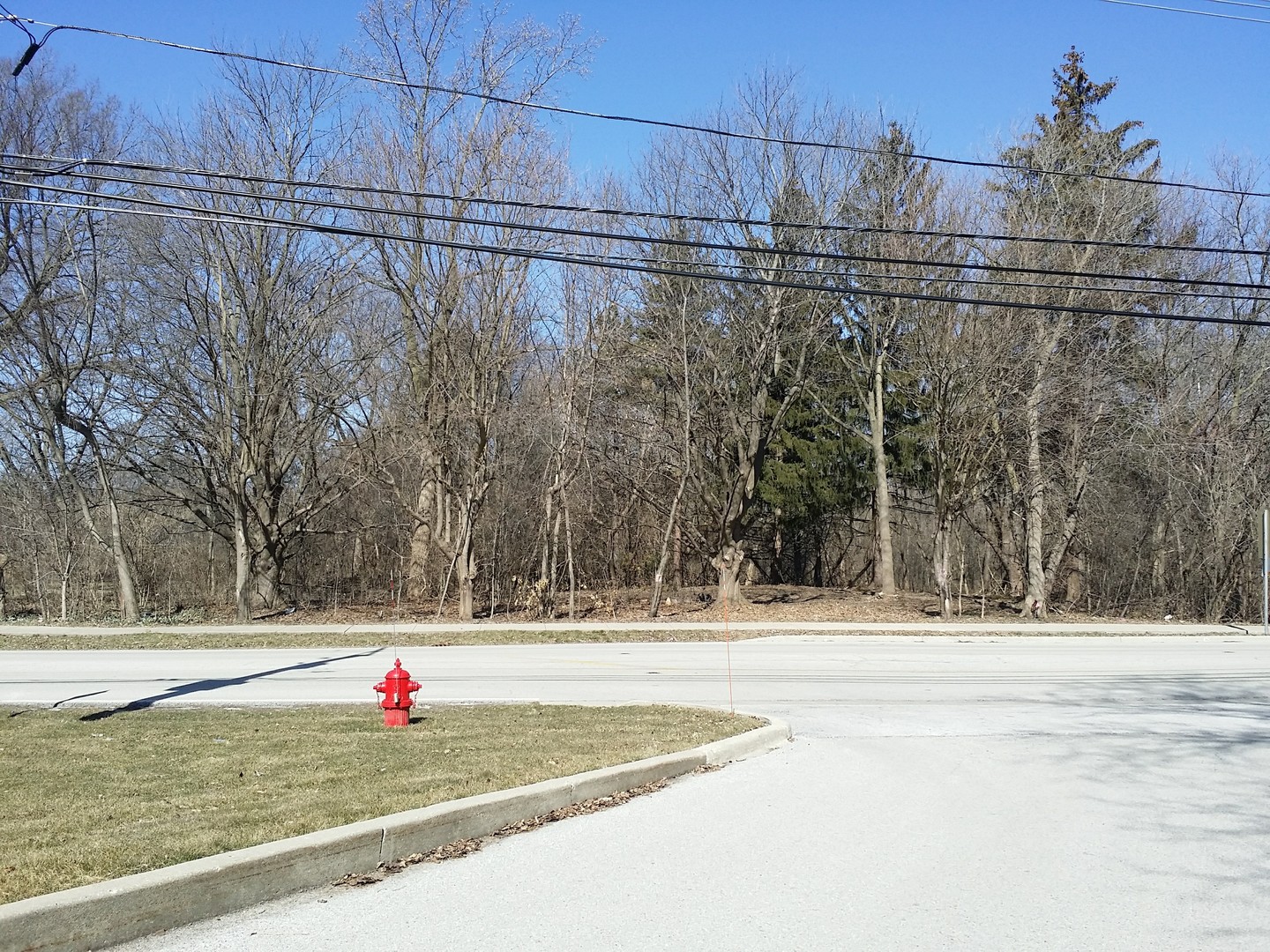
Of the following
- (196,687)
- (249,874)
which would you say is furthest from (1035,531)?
(249,874)

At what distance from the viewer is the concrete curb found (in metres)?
4.67

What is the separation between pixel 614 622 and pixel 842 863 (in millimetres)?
19591

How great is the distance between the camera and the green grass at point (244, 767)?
235 inches

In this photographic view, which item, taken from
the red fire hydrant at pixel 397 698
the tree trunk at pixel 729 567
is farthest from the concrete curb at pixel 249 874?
the tree trunk at pixel 729 567

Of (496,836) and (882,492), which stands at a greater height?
(882,492)

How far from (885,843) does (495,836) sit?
2597 millimetres

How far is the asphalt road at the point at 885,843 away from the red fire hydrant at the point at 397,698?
2968 mm

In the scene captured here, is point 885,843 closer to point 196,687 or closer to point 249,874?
point 249,874

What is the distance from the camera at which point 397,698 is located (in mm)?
10625

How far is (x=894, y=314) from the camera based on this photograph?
1212 inches

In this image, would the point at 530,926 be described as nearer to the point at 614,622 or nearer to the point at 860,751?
the point at 860,751

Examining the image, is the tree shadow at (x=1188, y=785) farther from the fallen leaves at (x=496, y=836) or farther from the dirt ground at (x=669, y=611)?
the dirt ground at (x=669, y=611)

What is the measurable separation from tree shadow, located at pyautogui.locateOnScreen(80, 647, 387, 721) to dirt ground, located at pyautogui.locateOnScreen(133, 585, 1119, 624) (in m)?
7.85

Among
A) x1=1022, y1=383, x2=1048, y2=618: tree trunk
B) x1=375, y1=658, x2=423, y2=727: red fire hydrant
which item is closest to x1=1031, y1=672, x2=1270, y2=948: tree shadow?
x1=375, y1=658, x2=423, y2=727: red fire hydrant
